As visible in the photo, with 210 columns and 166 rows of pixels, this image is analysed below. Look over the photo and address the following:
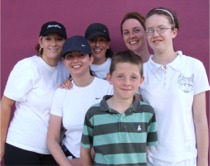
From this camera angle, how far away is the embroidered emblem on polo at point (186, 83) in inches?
84.4

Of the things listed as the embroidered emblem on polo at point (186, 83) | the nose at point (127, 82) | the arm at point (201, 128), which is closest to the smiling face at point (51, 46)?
the nose at point (127, 82)

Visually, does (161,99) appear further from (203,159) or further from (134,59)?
(203,159)

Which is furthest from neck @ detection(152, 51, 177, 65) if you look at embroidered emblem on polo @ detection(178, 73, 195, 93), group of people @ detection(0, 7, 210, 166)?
embroidered emblem on polo @ detection(178, 73, 195, 93)

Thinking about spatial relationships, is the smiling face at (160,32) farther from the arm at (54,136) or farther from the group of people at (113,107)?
the arm at (54,136)

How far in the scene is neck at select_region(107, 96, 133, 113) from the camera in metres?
2.11

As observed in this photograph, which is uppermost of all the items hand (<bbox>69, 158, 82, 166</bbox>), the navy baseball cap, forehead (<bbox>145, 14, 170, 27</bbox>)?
forehead (<bbox>145, 14, 170, 27</bbox>)

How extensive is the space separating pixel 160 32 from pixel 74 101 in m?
0.80

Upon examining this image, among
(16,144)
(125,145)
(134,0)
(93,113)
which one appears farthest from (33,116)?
(134,0)

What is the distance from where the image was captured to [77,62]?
2391 millimetres

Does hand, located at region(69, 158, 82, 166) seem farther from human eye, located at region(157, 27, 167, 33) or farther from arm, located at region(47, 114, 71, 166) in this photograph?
human eye, located at region(157, 27, 167, 33)

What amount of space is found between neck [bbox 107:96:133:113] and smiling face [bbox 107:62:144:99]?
30 mm

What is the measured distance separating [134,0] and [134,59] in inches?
50.8

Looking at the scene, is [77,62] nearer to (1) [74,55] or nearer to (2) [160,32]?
(1) [74,55]

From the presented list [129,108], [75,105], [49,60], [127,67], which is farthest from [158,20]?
[49,60]
